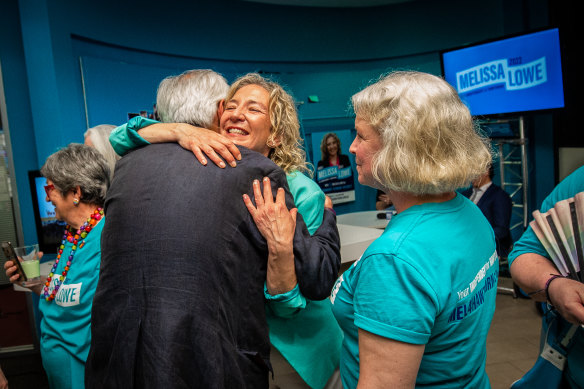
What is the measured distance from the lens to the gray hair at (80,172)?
5.41 feet

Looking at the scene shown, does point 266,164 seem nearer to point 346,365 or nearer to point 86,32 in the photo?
point 346,365

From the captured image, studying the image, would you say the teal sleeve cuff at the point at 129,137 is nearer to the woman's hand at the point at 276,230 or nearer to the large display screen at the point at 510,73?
the woman's hand at the point at 276,230

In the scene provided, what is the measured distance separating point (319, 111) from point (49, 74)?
4181mm

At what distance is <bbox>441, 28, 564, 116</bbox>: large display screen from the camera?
436cm

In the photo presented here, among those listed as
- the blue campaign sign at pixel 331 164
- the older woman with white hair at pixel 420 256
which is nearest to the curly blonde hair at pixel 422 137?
the older woman with white hair at pixel 420 256

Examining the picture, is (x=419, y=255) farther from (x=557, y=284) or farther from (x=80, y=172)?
(x=80, y=172)

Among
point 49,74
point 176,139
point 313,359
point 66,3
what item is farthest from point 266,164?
point 66,3

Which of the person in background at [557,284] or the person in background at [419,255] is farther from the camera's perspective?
the person in background at [557,284]

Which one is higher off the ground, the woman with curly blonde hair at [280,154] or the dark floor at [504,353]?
the woman with curly blonde hair at [280,154]

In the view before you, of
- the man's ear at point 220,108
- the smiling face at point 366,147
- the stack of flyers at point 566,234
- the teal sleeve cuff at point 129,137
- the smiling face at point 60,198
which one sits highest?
the man's ear at point 220,108

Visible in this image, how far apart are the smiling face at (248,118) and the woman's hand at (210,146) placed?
0.37 meters

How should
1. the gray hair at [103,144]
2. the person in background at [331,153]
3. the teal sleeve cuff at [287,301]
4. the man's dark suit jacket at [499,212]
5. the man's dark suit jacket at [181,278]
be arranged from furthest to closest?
the person in background at [331,153] → the man's dark suit jacket at [499,212] → the gray hair at [103,144] → the teal sleeve cuff at [287,301] → the man's dark suit jacket at [181,278]

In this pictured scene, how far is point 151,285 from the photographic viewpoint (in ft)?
3.12

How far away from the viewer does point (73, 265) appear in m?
1.60
